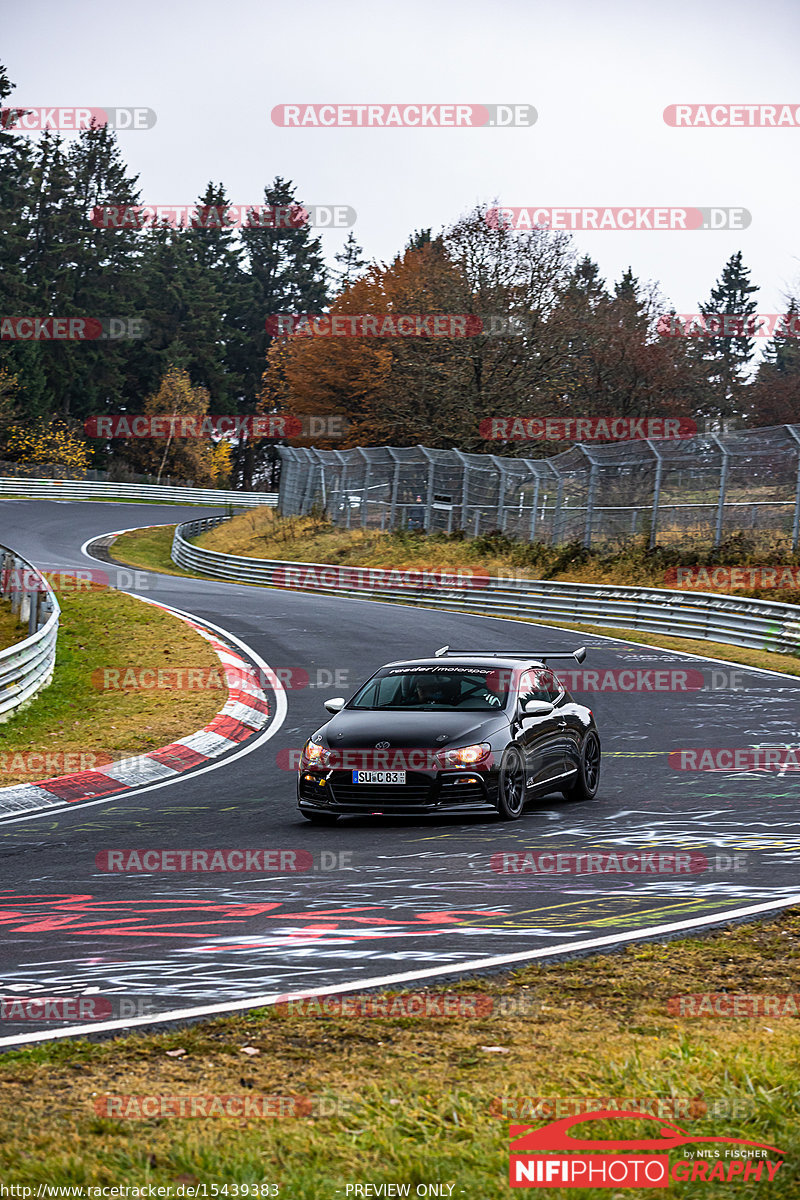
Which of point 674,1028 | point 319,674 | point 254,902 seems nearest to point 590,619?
point 319,674

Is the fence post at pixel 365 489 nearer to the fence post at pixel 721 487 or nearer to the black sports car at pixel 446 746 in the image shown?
the fence post at pixel 721 487

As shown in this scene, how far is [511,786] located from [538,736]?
2.40ft

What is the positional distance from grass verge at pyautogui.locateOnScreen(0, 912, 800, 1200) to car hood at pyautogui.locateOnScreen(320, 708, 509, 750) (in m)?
4.97

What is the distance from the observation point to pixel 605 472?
1379 inches

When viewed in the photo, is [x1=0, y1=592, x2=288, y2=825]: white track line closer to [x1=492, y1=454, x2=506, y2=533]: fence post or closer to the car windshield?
the car windshield

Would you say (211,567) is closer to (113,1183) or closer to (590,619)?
(590,619)

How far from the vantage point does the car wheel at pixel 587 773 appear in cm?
1248

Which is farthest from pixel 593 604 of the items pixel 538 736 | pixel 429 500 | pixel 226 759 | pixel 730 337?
pixel 730 337

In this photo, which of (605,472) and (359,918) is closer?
(359,918)

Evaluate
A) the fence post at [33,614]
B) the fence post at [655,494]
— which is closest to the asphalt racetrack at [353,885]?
the fence post at [33,614]

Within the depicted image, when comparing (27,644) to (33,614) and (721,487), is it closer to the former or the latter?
(33,614)

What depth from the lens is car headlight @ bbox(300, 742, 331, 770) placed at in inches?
439

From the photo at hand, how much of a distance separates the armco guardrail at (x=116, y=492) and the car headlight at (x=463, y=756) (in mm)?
54968

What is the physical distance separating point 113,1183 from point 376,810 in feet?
24.4
